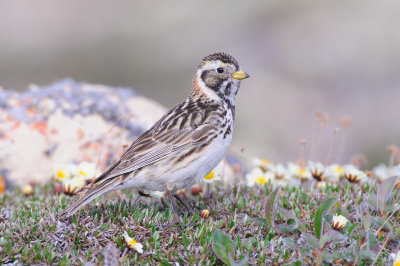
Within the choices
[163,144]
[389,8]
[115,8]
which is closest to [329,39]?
[389,8]

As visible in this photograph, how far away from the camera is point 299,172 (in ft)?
27.7

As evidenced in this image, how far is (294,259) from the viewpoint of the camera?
564 centimetres

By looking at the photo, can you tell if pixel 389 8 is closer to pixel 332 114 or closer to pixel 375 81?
pixel 375 81

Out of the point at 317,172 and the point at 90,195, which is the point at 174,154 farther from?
the point at 317,172

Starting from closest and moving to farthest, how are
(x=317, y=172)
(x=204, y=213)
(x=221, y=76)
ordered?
(x=204, y=213), (x=221, y=76), (x=317, y=172)

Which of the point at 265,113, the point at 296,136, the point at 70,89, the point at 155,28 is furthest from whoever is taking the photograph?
the point at 155,28

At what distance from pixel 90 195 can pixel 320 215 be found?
7.99 ft

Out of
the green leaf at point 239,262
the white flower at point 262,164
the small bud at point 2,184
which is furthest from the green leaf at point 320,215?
the small bud at point 2,184

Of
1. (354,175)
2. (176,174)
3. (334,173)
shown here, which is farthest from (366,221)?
(334,173)

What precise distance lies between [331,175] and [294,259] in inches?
110

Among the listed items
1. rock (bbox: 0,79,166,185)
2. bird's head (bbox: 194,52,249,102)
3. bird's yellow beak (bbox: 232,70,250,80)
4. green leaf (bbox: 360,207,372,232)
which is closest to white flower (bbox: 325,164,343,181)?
bird's head (bbox: 194,52,249,102)

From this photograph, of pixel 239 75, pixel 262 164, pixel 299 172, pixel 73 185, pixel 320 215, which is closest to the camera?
pixel 320 215

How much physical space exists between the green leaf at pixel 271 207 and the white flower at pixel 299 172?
225 centimetres

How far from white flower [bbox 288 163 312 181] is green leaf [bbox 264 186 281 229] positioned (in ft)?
7.38
